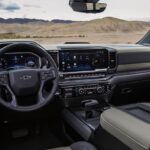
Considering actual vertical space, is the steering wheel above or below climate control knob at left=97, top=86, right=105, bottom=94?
above

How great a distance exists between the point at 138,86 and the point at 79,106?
95cm

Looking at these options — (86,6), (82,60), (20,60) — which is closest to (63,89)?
(82,60)

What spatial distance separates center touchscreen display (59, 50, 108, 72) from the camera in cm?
379

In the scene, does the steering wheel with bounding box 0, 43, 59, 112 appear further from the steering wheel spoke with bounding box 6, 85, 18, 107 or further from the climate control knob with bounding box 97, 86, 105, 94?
the climate control knob with bounding box 97, 86, 105, 94

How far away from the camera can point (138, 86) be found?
14.9ft

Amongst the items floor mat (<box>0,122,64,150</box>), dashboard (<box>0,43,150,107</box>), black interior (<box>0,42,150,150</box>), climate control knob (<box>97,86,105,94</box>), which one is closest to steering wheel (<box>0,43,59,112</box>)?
black interior (<box>0,42,150,150</box>)

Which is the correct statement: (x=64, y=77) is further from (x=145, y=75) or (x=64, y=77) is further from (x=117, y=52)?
(x=145, y=75)

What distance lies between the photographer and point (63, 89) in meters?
3.83

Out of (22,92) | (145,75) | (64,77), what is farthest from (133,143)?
(145,75)

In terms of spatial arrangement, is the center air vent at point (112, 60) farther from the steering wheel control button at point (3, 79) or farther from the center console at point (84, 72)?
the steering wheel control button at point (3, 79)

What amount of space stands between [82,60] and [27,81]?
39.2 inches

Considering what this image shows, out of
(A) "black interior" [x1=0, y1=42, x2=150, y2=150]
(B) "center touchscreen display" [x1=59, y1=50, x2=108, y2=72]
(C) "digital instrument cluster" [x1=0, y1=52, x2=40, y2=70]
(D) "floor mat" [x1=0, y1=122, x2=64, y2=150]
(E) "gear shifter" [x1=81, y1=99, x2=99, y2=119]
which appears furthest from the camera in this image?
(D) "floor mat" [x1=0, y1=122, x2=64, y2=150]

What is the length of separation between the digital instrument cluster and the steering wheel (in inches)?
2.6

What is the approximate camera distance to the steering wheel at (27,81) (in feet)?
9.87
